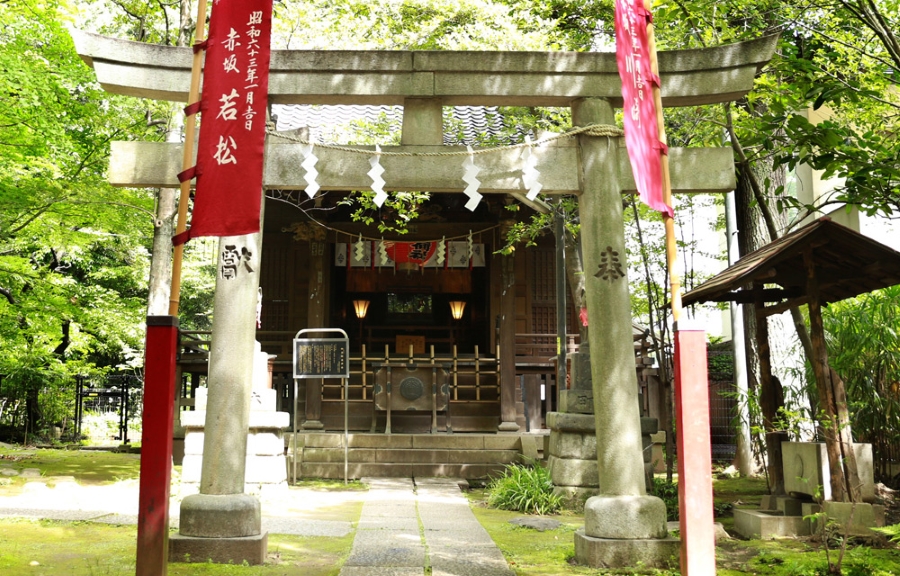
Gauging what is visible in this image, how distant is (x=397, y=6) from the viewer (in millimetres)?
12625

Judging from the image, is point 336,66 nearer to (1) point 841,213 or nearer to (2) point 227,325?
(2) point 227,325

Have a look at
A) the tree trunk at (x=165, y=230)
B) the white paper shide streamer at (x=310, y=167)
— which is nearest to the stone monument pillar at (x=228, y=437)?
the white paper shide streamer at (x=310, y=167)

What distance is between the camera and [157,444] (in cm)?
471

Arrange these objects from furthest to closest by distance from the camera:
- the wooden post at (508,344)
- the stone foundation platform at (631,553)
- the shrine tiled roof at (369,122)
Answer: the wooden post at (508,344) < the shrine tiled roof at (369,122) < the stone foundation platform at (631,553)

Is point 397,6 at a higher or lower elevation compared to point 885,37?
higher

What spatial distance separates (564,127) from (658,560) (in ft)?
23.9

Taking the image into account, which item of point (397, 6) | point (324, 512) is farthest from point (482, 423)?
point (397, 6)

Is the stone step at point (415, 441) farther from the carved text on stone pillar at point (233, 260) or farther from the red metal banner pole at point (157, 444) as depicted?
the red metal banner pole at point (157, 444)

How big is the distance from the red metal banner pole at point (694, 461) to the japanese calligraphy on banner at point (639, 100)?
1.06 m

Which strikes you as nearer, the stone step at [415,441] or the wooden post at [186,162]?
the wooden post at [186,162]

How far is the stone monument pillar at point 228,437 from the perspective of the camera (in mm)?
6020

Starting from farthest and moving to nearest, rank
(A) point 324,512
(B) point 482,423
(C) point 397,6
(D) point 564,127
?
(B) point 482,423
(C) point 397,6
(D) point 564,127
(A) point 324,512

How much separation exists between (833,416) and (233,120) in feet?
20.4

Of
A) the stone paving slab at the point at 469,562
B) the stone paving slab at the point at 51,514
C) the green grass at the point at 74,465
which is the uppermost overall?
the green grass at the point at 74,465
